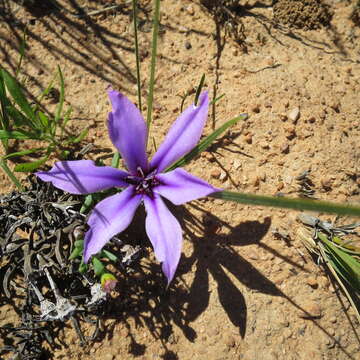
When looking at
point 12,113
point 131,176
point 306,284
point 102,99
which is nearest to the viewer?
point 131,176

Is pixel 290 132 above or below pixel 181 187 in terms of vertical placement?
above

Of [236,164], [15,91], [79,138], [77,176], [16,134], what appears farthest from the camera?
[236,164]

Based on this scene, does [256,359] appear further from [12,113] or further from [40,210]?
[12,113]

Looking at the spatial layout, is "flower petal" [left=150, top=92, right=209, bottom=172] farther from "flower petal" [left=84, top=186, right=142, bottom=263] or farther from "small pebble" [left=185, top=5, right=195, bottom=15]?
"small pebble" [left=185, top=5, right=195, bottom=15]

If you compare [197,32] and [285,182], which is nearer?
[285,182]

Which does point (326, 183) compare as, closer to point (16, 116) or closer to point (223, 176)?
point (223, 176)

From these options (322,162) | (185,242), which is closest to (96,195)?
(185,242)

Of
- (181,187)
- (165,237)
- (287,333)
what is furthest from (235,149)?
(287,333)
